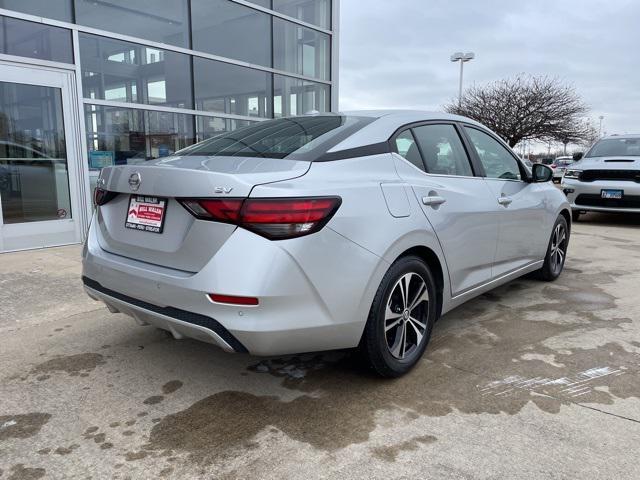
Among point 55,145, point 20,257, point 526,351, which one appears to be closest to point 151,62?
point 55,145

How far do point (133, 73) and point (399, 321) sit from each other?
20.5 feet

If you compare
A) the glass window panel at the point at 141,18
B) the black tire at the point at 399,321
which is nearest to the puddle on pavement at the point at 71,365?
the black tire at the point at 399,321

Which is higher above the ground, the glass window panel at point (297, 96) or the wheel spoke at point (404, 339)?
the glass window panel at point (297, 96)

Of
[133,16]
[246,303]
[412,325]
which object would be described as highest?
[133,16]

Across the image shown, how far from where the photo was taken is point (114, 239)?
2.78 m

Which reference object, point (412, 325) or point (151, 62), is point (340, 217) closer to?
point (412, 325)

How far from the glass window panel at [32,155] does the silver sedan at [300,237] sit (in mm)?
4164

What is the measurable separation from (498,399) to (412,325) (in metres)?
0.60

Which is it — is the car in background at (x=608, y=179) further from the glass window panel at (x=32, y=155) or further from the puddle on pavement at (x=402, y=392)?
the glass window panel at (x=32, y=155)

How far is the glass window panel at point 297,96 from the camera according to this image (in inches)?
385

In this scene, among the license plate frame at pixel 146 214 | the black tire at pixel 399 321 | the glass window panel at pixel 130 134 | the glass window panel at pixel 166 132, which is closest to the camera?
the license plate frame at pixel 146 214

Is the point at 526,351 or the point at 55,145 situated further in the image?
the point at 55,145

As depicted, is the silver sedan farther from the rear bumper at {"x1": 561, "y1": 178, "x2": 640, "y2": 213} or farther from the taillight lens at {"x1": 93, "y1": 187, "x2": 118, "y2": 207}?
the rear bumper at {"x1": 561, "y1": 178, "x2": 640, "y2": 213}

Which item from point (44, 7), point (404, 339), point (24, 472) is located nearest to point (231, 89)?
point (44, 7)
